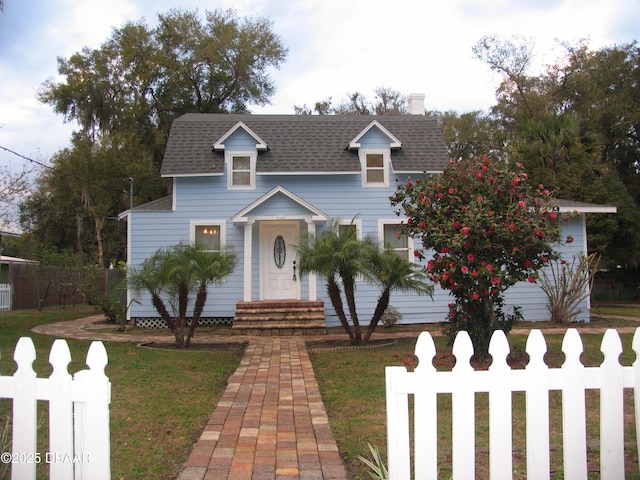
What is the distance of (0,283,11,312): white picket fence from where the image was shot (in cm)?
Answer: 2006

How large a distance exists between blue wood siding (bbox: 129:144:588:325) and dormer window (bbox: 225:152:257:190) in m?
0.17

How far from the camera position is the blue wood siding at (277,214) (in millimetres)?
14641

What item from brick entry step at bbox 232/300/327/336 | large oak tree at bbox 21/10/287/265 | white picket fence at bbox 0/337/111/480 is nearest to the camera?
white picket fence at bbox 0/337/111/480

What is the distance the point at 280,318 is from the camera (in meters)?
12.9

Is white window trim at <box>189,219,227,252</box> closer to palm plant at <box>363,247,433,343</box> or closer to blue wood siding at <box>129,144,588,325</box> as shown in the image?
blue wood siding at <box>129,144,588,325</box>

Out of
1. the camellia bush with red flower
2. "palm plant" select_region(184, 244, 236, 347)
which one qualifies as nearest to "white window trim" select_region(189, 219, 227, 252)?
"palm plant" select_region(184, 244, 236, 347)

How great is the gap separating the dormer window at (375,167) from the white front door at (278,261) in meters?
2.56

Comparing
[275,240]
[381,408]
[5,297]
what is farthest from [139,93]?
[381,408]

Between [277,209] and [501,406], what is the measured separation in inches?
454

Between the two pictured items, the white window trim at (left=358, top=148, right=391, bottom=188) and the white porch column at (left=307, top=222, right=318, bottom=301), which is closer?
the white porch column at (left=307, top=222, right=318, bottom=301)

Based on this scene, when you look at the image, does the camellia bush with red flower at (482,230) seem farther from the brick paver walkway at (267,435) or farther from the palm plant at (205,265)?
the palm plant at (205,265)

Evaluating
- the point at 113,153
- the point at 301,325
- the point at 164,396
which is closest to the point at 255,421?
the point at 164,396

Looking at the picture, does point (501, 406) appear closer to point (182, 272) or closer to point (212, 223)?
point (182, 272)

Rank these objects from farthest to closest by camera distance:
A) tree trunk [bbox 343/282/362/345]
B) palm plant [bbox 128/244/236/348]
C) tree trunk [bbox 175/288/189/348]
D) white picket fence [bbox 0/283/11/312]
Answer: white picket fence [bbox 0/283/11/312]
tree trunk [bbox 343/282/362/345]
tree trunk [bbox 175/288/189/348]
palm plant [bbox 128/244/236/348]
